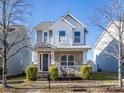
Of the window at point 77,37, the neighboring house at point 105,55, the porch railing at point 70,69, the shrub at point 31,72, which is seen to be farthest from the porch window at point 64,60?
the neighboring house at point 105,55

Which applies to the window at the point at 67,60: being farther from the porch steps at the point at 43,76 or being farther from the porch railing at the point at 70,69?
the porch steps at the point at 43,76

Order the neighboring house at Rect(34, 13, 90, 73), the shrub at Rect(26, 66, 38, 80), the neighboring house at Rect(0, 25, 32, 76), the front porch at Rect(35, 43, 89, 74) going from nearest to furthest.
A: 1. the shrub at Rect(26, 66, 38, 80)
2. the front porch at Rect(35, 43, 89, 74)
3. the neighboring house at Rect(34, 13, 90, 73)
4. the neighboring house at Rect(0, 25, 32, 76)

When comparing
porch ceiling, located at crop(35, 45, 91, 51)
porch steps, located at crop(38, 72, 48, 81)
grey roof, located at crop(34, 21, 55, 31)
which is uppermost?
grey roof, located at crop(34, 21, 55, 31)

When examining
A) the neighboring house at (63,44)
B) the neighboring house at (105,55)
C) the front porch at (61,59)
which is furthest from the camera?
the neighboring house at (105,55)

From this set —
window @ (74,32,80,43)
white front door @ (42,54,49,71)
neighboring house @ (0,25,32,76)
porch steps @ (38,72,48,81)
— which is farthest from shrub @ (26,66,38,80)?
window @ (74,32,80,43)

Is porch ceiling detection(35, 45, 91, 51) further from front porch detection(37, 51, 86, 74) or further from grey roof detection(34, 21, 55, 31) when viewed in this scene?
grey roof detection(34, 21, 55, 31)

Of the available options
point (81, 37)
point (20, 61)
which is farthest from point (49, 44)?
point (20, 61)

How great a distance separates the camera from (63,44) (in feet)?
141

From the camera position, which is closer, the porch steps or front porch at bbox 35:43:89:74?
the porch steps

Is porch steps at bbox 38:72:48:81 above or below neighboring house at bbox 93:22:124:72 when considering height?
below

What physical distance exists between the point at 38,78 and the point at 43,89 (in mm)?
9808

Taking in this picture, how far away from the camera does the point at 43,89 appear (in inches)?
1133

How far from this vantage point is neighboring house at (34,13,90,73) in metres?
42.4

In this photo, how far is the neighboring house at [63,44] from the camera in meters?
42.4
